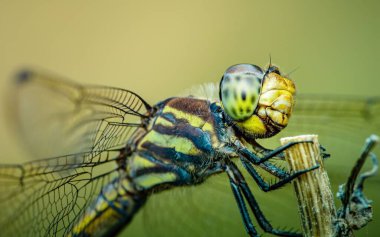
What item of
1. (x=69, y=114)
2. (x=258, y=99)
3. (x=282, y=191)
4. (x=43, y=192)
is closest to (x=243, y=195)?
(x=258, y=99)

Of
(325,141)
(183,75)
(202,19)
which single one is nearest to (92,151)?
(325,141)

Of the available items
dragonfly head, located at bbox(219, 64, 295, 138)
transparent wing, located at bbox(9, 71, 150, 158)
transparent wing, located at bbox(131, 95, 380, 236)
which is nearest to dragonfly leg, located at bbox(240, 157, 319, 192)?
dragonfly head, located at bbox(219, 64, 295, 138)

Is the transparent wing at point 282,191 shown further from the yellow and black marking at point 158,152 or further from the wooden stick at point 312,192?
the wooden stick at point 312,192

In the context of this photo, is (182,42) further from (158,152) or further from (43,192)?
(43,192)

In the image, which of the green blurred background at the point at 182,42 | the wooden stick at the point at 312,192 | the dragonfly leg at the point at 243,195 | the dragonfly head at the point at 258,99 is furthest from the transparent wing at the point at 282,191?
the green blurred background at the point at 182,42

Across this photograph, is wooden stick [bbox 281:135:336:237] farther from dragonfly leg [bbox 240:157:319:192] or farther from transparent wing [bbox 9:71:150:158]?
transparent wing [bbox 9:71:150:158]

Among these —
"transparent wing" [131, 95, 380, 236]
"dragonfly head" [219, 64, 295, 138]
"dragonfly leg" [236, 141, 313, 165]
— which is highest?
"dragonfly head" [219, 64, 295, 138]
